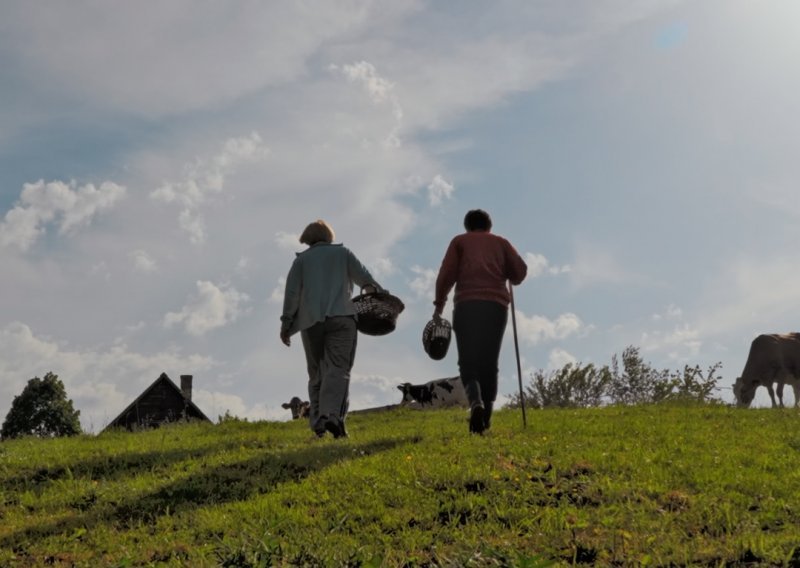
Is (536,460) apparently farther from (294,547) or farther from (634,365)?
(634,365)

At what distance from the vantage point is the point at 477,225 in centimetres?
1209

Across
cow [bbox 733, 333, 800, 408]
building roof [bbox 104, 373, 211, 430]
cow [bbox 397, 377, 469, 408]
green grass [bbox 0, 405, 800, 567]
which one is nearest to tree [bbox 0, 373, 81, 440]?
building roof [bbox 104, 373, 211, 430]

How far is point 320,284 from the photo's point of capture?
38.8ft

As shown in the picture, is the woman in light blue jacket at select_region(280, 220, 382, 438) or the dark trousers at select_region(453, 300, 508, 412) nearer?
the dark trousers at select_region(453, 300, 508, 412)

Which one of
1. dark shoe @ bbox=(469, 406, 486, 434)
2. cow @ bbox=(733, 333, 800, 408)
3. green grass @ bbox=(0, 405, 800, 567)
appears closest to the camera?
green grass @ bbox=(0, 405, 800, 567)

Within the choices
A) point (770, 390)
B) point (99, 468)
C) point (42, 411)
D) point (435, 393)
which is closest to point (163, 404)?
point (42, 411)

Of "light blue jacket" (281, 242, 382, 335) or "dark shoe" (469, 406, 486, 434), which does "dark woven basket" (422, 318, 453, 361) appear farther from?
"dark shoe" (469, 406, 486, 434)

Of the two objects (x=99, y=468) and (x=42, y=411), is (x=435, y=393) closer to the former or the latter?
(x=99, y=468)

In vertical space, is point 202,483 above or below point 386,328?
below

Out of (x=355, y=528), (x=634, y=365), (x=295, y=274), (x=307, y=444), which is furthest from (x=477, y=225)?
(x=634, y=365)

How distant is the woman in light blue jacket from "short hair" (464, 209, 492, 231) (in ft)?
4.62

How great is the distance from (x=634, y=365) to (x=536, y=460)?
59.7 feet

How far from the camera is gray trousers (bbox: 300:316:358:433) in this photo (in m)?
11.6

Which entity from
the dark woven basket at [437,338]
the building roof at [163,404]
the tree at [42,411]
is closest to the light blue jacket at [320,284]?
the dark woven basket at [437,338]
